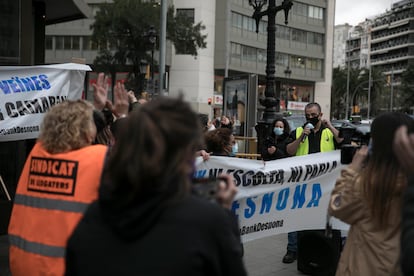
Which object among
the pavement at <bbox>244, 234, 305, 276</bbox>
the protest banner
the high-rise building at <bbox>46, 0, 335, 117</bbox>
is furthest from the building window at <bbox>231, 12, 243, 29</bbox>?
the protest banner

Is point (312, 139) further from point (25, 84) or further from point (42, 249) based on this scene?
point (42, 249)

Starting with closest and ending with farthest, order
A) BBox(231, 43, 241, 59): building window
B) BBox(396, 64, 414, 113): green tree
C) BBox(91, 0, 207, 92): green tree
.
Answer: BBox(91, 0, 207, 92): green tree < BBox(231, 43, 241, 59): building window < BBox(396, 64, 414, 113): green tree

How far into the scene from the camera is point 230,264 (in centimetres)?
171

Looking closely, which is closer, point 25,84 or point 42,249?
point 42,249

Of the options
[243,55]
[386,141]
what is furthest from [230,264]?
[243,55]

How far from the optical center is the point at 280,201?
5320mm

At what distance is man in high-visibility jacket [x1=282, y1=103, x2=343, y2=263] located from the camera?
20.6 feet

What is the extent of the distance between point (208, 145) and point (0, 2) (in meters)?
3.78

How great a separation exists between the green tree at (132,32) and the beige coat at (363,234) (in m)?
39.2

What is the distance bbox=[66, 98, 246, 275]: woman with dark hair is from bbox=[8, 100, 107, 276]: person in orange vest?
0.97 meters

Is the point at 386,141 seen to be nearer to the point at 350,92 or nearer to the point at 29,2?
the point at 29,2

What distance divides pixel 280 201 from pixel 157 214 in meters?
3.80

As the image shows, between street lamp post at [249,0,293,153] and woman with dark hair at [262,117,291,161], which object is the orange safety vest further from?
street lamp post at [249,0,293,153]

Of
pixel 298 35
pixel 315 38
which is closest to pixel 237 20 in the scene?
pixel 298 35
